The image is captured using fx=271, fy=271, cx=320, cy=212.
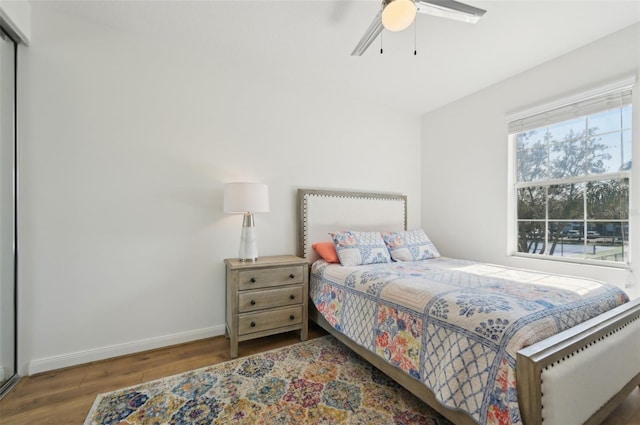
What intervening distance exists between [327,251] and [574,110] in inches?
99.1

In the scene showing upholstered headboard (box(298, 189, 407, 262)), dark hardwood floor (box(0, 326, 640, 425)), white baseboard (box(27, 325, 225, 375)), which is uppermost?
upholstered headboard (box(298, 189, 407, 262))

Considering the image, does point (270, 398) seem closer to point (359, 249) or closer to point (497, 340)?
point (497, 340)

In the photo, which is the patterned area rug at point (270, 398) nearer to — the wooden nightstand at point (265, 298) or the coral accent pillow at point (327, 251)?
the wooden nightstand at point (265, 298)

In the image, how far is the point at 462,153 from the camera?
3.29 meters

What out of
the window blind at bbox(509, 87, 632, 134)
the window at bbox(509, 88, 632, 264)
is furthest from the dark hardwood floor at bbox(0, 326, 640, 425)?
the window blind at bbox(509, 87, 632, 134)

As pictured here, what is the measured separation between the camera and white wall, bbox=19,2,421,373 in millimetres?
1921

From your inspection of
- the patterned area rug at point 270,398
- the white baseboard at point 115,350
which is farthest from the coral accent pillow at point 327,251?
the white baseboard at point 115,350

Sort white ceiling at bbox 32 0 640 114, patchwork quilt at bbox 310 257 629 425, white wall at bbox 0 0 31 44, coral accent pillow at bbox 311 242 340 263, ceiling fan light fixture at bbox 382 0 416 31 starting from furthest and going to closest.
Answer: coral accent pillow at bbox 311 242 340 263 < white ceiling at bbox 32 0 640 114 < white wall at bbox 0 0 31 44 < ceiling fan light fixture at bbox 382 0 416 31 < patchwork quilt at bbox 310 257 629 425

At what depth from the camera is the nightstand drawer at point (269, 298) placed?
2166 millimetres

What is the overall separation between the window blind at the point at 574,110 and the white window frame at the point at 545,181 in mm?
11

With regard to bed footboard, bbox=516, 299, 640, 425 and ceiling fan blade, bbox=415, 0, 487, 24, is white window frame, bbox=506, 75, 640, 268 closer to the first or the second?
bed footboard, bbox=516, 299, 640, 425

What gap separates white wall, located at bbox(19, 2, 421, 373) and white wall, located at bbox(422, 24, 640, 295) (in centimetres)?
181

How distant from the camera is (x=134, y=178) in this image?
2193mm

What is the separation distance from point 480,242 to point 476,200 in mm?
483
